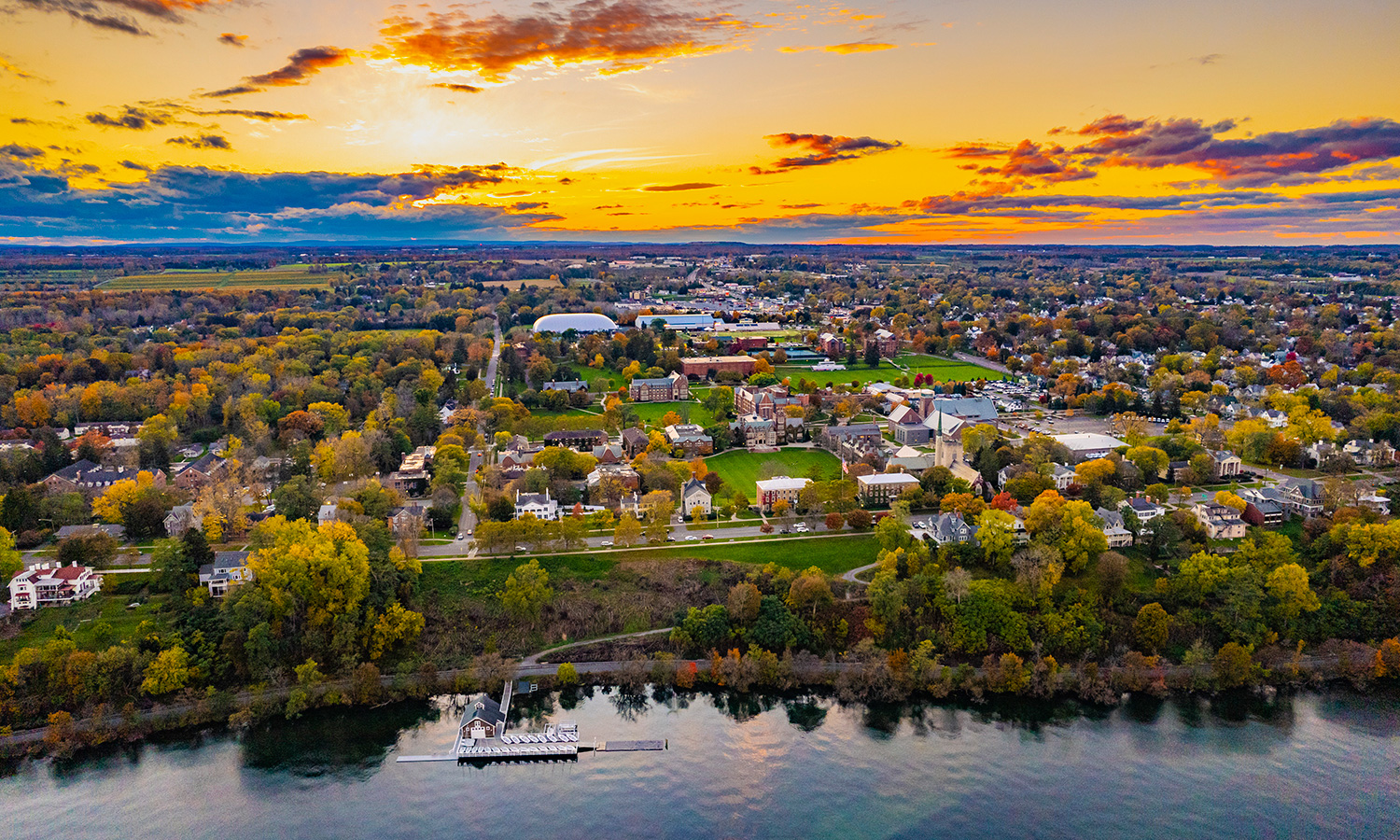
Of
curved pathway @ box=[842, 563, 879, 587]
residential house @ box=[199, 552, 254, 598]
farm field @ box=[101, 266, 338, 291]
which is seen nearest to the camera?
residential house @ box=[199, 552, 254, 598]

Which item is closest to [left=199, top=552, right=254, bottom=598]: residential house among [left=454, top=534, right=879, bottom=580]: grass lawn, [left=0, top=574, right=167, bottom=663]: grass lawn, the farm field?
[left=0, top=574, right=167, bottom=663]: grass lawn

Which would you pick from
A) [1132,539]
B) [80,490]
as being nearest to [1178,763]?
[1132,539]

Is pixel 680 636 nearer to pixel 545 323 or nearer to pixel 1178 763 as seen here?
pixel 1178 763

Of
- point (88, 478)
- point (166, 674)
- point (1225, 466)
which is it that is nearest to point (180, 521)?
point (88, 478)

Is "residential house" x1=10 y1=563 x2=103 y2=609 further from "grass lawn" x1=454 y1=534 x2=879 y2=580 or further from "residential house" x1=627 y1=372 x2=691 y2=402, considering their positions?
"residential house" x1=627 y1=372 x2=691 y2=402

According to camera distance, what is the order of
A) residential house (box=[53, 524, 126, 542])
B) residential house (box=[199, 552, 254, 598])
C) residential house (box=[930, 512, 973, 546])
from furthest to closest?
1. residential house (box=[53, 524, 126, 542])
2. residential house (box=[930, 512, 973, 546])
3. residential house (box=[199, 552, 254, 598])

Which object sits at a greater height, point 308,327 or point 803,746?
point 308,327

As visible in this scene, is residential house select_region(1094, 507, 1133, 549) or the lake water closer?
the lake water
